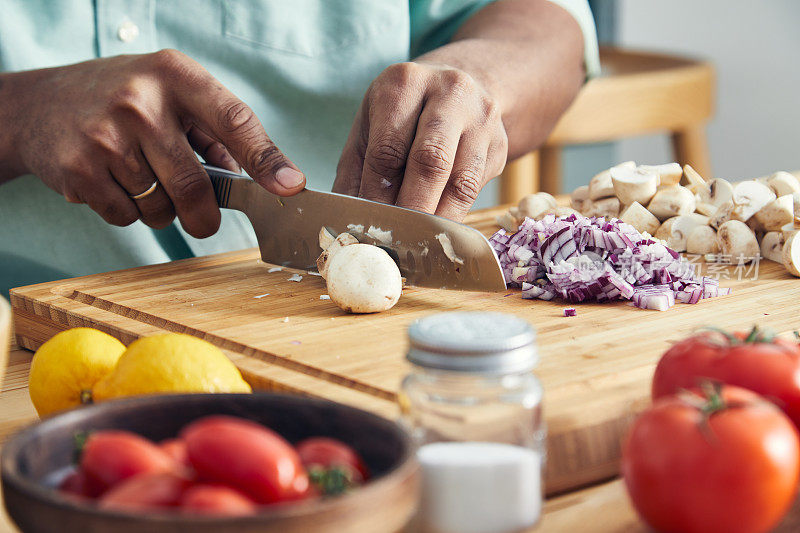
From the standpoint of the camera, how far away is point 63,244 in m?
1.96

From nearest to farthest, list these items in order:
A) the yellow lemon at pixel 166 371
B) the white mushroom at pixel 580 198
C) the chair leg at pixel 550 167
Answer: the yellow lemon at pixel 166 371 < the white mushroom at pixel 580 198 < the chair leg at pixel 550 167

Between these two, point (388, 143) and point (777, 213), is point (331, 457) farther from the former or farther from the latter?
point (777, 213)

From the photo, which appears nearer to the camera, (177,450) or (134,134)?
(177,450)

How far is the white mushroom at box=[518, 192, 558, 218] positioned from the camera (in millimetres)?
1811

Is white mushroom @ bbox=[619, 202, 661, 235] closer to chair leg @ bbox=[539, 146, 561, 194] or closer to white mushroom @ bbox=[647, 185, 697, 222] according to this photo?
white mushroom @ bbox=[647, 185, 697, 222]

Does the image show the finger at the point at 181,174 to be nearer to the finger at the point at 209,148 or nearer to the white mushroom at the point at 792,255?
the finger at the point at 209,148

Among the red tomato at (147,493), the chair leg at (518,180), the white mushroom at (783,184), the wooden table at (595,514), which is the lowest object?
the chair leg at (518,180)

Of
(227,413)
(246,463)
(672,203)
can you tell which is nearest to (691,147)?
(672,203)

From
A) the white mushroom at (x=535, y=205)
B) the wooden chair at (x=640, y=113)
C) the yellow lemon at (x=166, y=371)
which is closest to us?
the yellow lemon at (x=166, y=371)

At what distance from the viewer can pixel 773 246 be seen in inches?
66.1

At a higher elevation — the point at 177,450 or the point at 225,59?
the point at 225,59

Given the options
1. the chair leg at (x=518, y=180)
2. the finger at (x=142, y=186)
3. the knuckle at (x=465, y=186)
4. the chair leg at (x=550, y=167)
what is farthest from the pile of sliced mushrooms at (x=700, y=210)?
the chair leg at (x=550, y=167)

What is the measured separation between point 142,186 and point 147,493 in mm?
1093

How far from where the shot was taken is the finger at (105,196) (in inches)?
62.6
